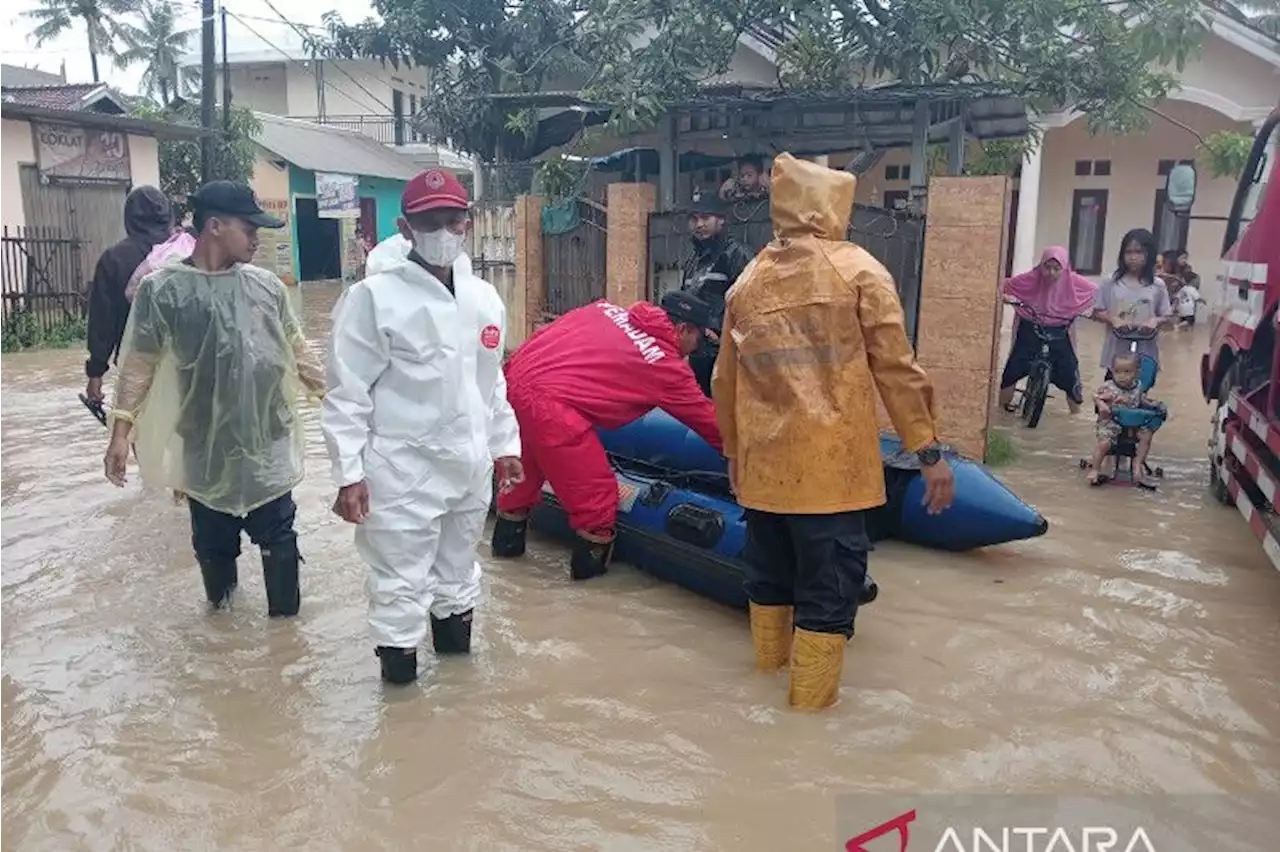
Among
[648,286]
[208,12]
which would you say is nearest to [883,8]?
[648,286]

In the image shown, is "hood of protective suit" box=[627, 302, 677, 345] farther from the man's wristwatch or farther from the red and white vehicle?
the red and white vehicle

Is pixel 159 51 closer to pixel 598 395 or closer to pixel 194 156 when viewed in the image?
pixel 194 156

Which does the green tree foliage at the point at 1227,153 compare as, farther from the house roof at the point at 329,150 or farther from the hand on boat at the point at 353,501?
the house roof at the point at 329,150

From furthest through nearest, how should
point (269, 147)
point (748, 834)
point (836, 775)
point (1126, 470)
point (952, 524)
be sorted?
point (269, 147)
point (1126, 470)
point (952, 524)
point (836, 775)
point (748, 834)

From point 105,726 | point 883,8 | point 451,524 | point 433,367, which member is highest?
point 883,8

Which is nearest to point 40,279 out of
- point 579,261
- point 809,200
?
point 579,261

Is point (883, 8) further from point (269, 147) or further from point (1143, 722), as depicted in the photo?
point (269, 147)

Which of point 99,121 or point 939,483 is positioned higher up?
point 99,121

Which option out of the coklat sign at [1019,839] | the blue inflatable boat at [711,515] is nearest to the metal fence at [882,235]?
the blue inflatable boat at [711,515]

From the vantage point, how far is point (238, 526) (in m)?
4.19

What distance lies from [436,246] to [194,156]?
1963 cm

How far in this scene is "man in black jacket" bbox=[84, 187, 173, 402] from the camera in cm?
500

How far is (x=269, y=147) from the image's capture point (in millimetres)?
23922

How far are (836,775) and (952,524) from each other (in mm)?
2074
